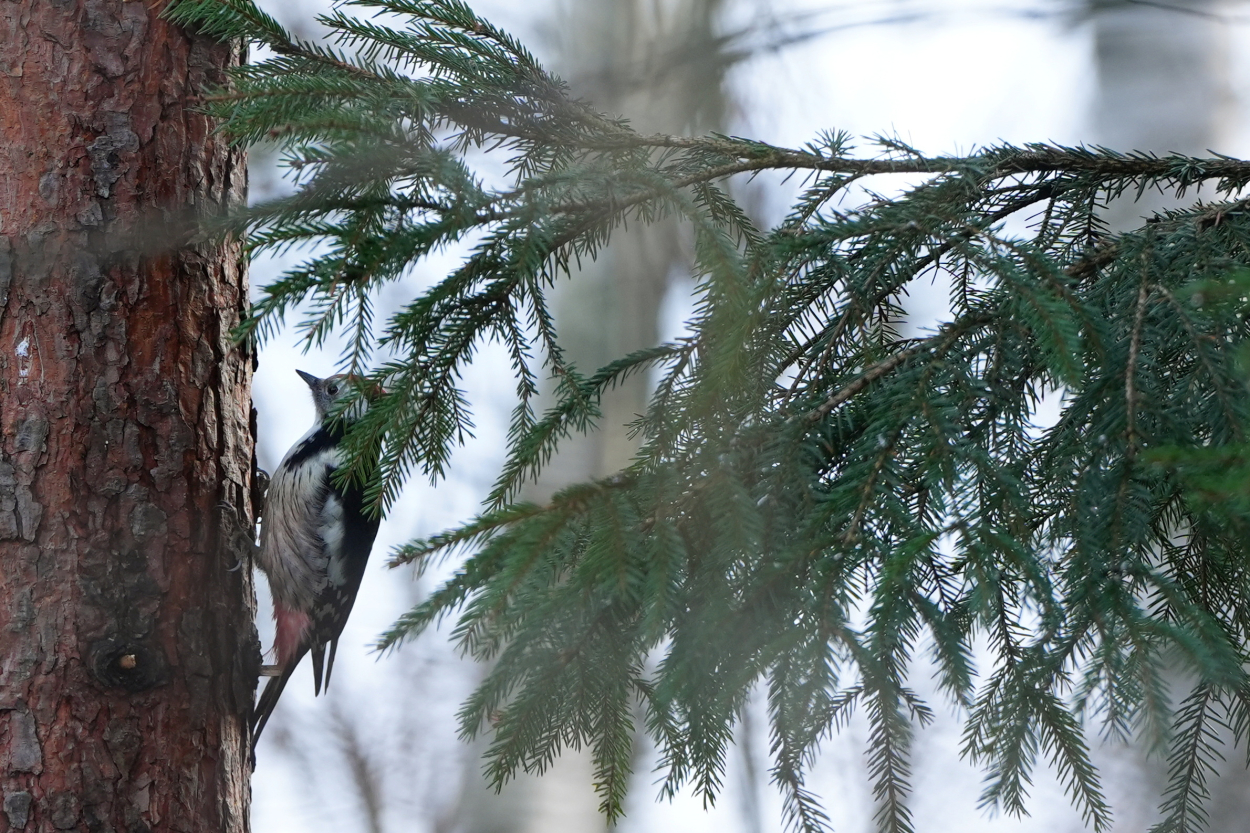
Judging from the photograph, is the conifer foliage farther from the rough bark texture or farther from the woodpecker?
the woodpecker

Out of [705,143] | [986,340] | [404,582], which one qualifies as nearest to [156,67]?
[705,143]

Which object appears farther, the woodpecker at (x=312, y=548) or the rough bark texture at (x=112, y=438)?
the woodpecker at (x=312, y=548)

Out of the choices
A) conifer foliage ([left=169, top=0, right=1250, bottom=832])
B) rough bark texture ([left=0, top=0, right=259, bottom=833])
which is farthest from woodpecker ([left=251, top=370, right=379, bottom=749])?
conifer foliage ([left=169, top=0, right=1250, bottom=832])

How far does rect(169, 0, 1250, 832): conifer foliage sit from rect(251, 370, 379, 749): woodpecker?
162 centimetres

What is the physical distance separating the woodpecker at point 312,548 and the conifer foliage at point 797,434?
1620mm

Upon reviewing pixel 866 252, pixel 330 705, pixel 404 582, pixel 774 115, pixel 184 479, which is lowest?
pixel 866 252

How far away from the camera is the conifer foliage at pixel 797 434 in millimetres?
1325

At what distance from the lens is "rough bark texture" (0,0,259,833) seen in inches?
76.8

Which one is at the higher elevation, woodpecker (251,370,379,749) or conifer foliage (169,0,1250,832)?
woodpecker (251,370,379,749)

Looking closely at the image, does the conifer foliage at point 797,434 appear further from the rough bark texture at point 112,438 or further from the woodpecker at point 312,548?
the woodpecker at point 312,548

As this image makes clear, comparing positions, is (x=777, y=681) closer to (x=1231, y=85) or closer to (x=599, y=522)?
(x=599, y=522)

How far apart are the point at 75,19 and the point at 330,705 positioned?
6441mm

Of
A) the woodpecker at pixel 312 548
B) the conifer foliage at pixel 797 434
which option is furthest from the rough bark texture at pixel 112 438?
the woodpecker at pixel 312 548

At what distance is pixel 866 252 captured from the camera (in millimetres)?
1826
